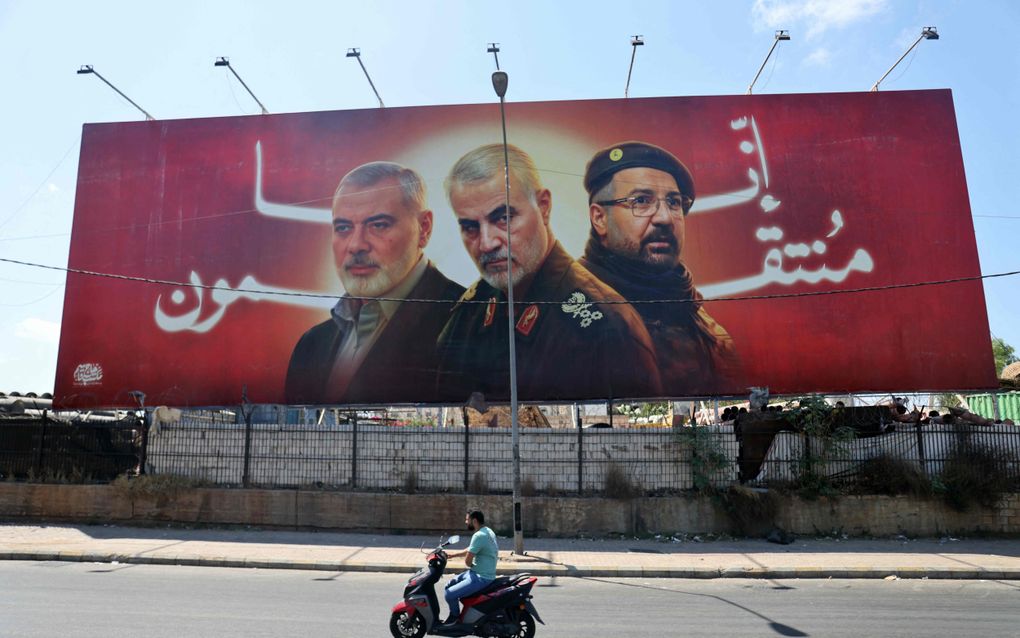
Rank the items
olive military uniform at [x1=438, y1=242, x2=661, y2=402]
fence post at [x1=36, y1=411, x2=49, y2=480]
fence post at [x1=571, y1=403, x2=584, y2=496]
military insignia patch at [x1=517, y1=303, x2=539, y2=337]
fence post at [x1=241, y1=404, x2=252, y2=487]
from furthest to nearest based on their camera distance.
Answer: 1. military insignia patch at [x1=517, y1=303, x2=539, y2=337]
2. olive military uniform at [x1=438, y1=242, x2=661, y2=402]
3. fence post at [x1=36, y1=411, x2=49, y2=480]
4. fence post at [x1=241, y1=404, x2=252, y2=487]
5. fence post at [x1=571, y1=403, x2=584, y2=496]

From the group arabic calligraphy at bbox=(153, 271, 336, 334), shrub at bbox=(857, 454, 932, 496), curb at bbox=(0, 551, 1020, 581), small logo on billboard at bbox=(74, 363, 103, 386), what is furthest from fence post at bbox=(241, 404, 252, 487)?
shrub at bbox=(857, 454, 932, 496)

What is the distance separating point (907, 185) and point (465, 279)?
622 inches

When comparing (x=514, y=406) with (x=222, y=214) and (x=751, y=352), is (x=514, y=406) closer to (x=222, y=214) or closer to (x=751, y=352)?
(x=751, y=352)

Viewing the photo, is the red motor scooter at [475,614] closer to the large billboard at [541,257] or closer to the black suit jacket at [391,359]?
the large billboard at [541,257]

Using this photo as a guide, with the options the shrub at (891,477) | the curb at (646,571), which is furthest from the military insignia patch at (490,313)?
the curb at (646,571)

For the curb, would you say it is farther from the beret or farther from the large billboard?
the beret

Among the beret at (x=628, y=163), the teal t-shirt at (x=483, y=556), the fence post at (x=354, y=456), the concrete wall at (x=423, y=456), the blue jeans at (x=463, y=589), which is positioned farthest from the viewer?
the beret at (x=628, y=163)

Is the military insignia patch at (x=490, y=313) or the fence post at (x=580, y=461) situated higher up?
the military insignia patch at (x=490, y=313)

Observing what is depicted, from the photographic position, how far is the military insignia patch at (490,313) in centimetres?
2434

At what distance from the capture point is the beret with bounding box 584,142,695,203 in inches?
977

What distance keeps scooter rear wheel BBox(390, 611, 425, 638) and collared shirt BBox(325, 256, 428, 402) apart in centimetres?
1816

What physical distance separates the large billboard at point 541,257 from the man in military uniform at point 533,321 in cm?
8

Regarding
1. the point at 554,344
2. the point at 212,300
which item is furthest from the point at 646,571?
the point at 212,300

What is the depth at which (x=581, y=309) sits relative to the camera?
24.2 meters
